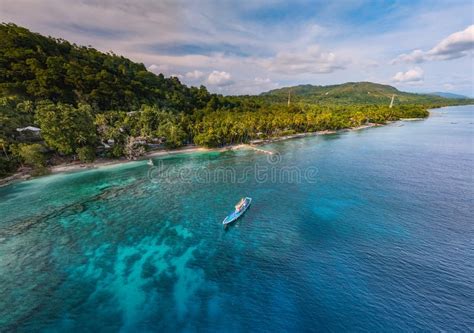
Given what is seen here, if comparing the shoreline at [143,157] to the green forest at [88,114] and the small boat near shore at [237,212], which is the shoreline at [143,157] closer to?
the green forest at [88,114]

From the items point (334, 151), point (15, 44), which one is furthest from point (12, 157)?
point (334, 151)

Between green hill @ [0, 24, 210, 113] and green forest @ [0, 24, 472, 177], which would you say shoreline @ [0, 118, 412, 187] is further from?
green hill @ [0, 24, 210, 113]

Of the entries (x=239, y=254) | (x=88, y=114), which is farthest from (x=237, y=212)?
(x=88, y=114)

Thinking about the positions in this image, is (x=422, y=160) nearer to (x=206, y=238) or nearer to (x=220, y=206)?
(x=220, y=206)

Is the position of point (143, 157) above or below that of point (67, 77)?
below

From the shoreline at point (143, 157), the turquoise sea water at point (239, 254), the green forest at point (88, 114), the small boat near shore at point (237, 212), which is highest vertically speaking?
the green forest at point (88, 114)

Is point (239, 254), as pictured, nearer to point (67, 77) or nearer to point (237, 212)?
point (237, 212)

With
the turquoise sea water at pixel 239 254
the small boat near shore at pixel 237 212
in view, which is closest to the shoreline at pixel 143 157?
the turquoise sea water at pixel 239 254

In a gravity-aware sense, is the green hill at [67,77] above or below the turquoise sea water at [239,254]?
above
